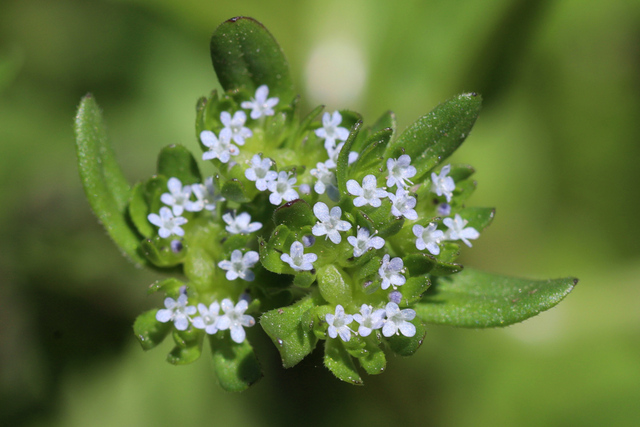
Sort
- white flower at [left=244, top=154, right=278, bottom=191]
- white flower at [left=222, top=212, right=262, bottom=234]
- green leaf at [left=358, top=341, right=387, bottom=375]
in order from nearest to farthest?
green leaf at [left=358, top=341, right=387, bottom=375], white flower at [left=244, top=154, right=278, bottom=191], white flower at [left=222, top=212, right=262, bottom=234]

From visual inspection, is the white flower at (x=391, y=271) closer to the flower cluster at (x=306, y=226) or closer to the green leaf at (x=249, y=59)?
the flower cluster at (x=306, y=226)

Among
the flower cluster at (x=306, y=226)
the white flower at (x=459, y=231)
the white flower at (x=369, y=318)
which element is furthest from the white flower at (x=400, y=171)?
the white flower at (x=369, y=318)

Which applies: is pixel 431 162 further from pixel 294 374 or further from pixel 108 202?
pixel 294 374

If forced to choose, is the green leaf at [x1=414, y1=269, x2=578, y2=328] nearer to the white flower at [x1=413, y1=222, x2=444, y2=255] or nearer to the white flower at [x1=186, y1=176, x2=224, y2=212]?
the white flower at [x1=413, y1=222, x2=444, y2=255]

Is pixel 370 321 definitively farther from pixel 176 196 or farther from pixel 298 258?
pixel 176 196

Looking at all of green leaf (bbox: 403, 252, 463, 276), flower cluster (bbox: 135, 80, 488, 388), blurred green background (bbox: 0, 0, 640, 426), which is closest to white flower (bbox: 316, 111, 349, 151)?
flower cluster (bbox: 135, 80, 488, 388)

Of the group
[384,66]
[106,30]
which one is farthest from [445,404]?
[106,30]
